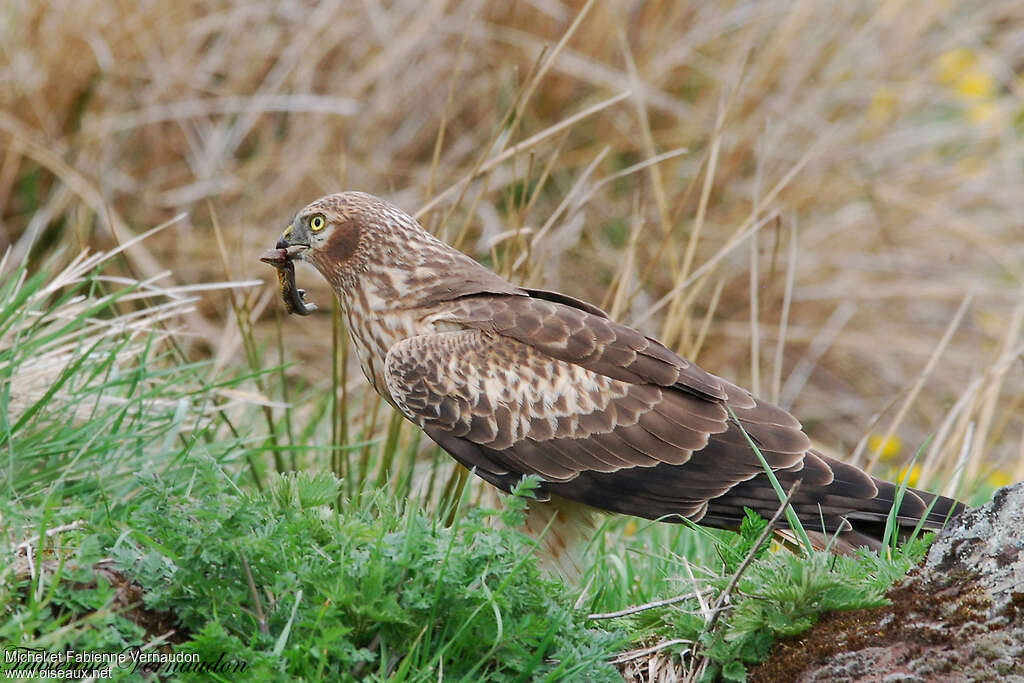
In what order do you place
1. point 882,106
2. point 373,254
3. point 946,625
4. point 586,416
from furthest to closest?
point 882,106, point 373,254, point 586,416, point 946,625

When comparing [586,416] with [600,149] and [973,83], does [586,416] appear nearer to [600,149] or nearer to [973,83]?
[600,149]

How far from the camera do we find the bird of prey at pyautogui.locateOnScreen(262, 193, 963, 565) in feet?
12.5

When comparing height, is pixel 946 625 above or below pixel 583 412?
above

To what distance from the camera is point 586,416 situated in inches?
158

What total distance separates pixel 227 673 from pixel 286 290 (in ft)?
6.87

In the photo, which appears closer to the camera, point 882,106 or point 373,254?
point 373,254

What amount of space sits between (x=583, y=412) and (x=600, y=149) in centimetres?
398

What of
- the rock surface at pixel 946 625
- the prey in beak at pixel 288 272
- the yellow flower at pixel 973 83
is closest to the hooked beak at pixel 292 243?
the prey in beak at pixel 288 272

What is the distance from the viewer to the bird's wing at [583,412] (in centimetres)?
389

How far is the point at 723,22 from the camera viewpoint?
7.63m

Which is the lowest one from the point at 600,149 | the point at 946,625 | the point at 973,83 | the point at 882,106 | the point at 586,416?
the point at 586,416

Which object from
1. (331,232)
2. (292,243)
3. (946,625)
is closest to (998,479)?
(946,625)

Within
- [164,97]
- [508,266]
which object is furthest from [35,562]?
[164,97]

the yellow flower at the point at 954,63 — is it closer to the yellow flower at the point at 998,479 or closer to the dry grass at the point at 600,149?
the dry grass at the point at 600,149
